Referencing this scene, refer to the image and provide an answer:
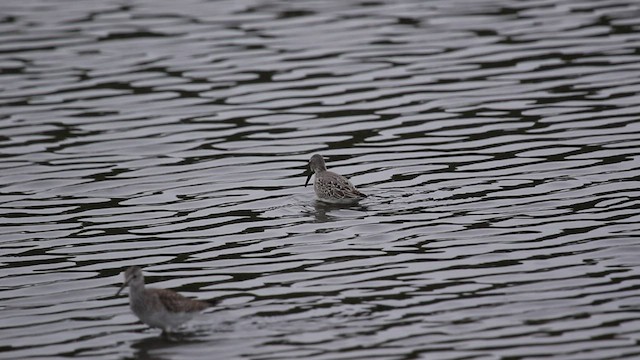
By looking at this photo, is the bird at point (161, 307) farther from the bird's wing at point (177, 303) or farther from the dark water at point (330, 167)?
the dark water at point (330, 167)

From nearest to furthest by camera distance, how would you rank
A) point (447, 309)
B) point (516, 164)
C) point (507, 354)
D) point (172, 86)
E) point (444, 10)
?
point (507, 354) < point (447, 309) < point (516, 164) < point (172, 86) < point (444, 10)

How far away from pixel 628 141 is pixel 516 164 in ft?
6.05

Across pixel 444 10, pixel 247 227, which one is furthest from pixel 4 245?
pixel 444 10

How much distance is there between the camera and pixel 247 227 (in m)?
15.4

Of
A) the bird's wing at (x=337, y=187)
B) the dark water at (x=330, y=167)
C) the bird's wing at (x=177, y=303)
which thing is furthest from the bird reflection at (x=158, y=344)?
the bird's wing at (x=337, y=187)

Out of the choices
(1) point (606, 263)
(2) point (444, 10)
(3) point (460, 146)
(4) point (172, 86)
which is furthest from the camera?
(2) point (444, 10)

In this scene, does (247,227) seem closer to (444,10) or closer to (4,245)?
(4,245)

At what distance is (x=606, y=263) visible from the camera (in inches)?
505

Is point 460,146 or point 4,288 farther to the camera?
point 460,146

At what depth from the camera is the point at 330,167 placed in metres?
18.4

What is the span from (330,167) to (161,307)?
7.09m

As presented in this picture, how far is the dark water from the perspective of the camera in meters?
11.8

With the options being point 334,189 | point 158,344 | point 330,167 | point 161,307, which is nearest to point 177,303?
point 161,307

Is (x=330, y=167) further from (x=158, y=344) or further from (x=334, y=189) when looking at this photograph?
(x=158, y=344)
